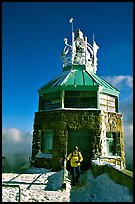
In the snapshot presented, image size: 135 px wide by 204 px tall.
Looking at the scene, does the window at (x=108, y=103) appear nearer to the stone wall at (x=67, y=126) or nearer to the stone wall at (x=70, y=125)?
the stone wall at (x=70, y=125)

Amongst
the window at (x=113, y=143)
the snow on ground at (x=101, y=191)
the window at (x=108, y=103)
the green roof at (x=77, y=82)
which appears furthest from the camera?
the window at (x=108, y=103)

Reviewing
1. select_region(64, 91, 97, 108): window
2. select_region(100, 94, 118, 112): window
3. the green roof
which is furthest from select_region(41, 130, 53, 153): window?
select_region(100, 94, 118, 112): window

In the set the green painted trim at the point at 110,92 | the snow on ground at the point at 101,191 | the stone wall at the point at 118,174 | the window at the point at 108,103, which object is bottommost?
the snow on ground at the point at 101,191

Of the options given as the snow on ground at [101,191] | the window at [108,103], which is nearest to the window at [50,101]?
the window at [108,103]

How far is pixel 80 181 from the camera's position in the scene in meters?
12.6

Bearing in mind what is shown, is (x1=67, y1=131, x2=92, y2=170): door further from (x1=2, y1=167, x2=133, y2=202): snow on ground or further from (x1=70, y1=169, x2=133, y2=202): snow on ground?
(x1=70, y1=169, x2=133, y2=202): snow on ground

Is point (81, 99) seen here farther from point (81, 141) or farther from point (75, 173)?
point (75, 173)

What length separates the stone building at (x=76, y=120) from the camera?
16.5m

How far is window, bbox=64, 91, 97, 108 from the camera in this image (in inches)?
682

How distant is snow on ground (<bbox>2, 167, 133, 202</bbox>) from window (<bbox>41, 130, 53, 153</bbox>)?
4.79 meters

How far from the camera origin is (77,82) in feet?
57.7

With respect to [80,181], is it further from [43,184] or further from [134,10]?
[134,10]

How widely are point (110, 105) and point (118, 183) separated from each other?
9511 mm

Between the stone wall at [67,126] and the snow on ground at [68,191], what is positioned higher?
the stone wall at [67,126]
